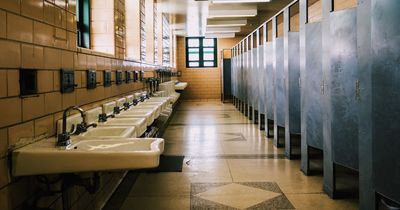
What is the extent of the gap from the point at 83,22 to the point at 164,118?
1910 mm

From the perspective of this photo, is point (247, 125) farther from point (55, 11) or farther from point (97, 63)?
point (55, 11)

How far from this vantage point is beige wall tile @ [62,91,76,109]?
2.40 m

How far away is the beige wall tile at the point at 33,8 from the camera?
5.99 feet

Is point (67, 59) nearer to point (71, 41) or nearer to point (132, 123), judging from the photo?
point (71, 41)

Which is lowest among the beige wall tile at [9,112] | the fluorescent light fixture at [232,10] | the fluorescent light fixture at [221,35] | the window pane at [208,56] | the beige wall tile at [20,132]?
the beige wall tile at [20,132]

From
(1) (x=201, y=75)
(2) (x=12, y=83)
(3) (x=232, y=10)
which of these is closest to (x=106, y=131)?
(2) (x=12, y=83)

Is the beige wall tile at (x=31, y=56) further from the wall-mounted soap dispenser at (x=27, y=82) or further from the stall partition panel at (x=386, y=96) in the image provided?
the stall partition panel at (x=386, y=96)

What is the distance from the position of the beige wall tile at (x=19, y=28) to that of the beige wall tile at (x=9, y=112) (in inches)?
11.5

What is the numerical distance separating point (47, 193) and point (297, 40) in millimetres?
3700

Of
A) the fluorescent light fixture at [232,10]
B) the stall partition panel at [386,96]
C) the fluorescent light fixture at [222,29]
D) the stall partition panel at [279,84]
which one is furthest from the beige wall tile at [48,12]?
the fluorescent light fixture at [222,29]

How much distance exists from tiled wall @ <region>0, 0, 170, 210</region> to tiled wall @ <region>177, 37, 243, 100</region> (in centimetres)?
1408

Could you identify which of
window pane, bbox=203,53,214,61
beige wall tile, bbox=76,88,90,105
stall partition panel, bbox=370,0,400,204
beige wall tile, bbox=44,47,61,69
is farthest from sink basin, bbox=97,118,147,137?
window pane, bbox=203,53,214,61

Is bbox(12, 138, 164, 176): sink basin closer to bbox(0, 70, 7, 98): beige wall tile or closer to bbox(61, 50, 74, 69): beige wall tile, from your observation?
bbox(0, 70, 7, 98): beige wall tile

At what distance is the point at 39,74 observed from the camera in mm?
2002
